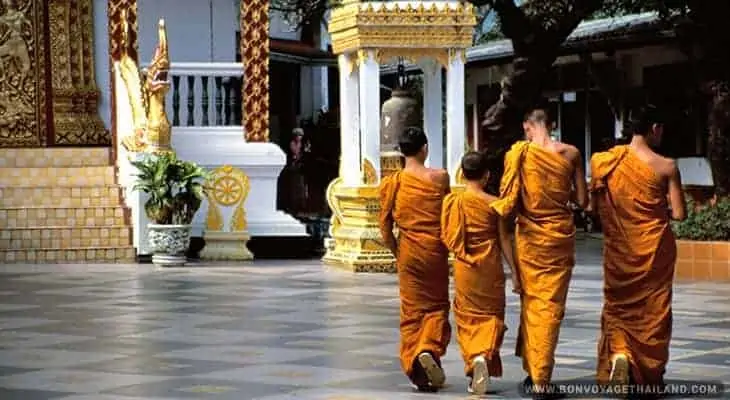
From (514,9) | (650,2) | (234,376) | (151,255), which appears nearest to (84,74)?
(151,255)

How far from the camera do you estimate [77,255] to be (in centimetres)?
1886

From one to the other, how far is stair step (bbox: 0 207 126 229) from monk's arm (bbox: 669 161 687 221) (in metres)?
10.5

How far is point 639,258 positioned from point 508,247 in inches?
29.1

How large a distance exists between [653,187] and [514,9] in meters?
10.3

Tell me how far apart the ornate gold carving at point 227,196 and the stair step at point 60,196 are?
3.66 feet

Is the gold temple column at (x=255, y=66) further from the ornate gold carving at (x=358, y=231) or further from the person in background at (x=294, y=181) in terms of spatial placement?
the person in background at (x=294, y=181)

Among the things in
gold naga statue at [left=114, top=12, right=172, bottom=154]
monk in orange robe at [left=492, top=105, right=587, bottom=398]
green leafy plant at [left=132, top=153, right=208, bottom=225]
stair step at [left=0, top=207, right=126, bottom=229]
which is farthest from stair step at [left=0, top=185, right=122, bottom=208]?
monk in orange robe at [left=492, top=105, right=587, bottom=398]

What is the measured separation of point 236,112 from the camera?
68.4 feet

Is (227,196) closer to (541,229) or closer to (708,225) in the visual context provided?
(708,225)

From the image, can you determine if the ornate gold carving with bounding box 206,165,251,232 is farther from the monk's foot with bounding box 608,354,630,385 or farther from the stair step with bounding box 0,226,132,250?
the monk's foot with bounding box 608,354,630,385

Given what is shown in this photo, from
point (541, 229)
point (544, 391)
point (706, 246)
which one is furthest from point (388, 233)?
point (706, 246)

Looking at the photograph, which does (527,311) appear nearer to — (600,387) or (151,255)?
(600,387)

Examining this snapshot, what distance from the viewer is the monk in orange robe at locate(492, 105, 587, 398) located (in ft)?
31.1

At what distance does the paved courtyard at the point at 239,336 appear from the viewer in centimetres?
999
